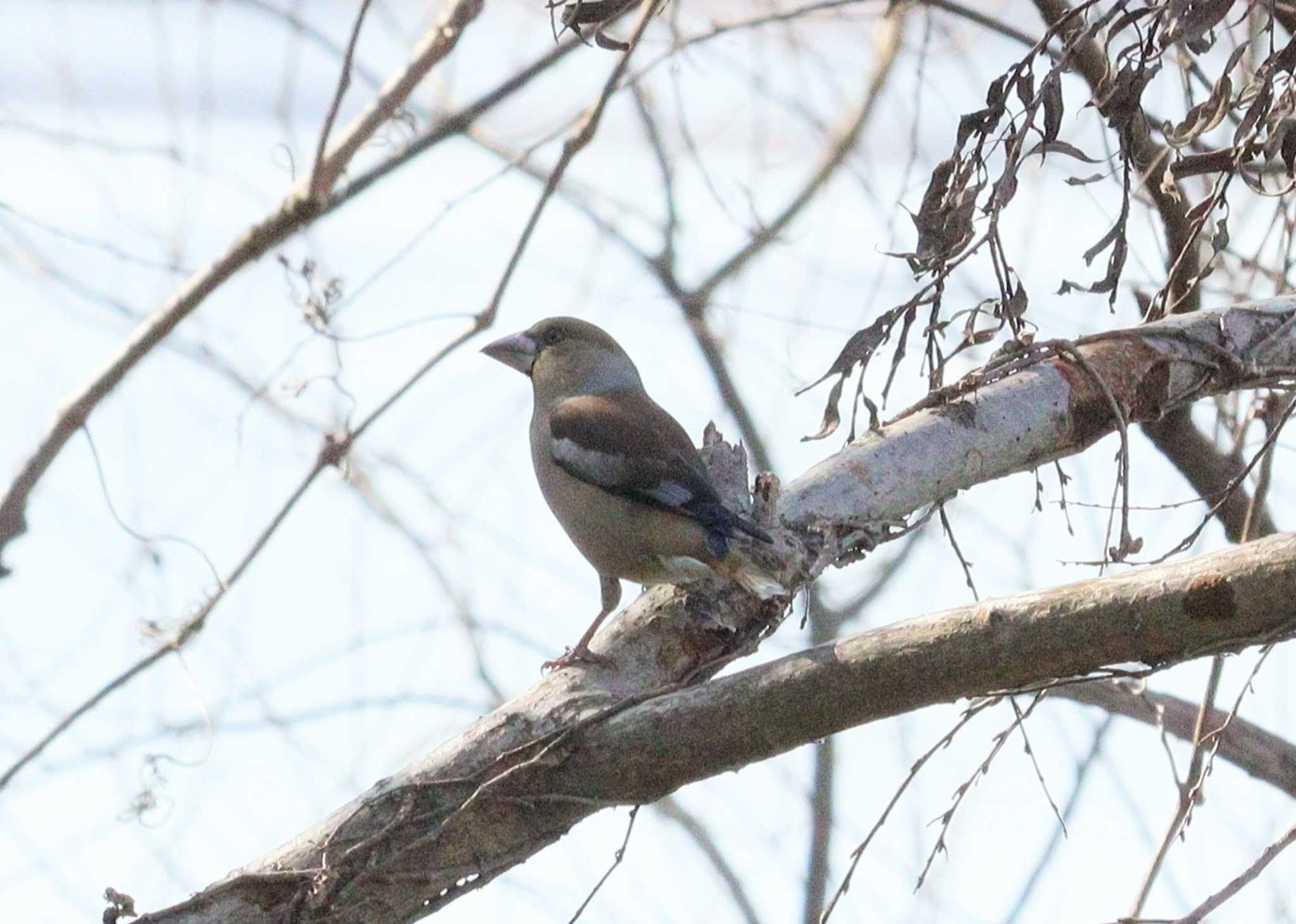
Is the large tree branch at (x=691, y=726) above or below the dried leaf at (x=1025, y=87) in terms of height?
below

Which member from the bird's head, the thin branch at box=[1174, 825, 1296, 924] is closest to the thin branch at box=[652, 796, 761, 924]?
the bird's head

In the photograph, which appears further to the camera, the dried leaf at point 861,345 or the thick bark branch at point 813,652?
the dried leaf at point 861,345

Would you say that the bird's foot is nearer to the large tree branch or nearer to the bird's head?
the large tree branch

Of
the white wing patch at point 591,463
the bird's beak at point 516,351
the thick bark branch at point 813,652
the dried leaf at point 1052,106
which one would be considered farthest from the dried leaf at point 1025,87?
the bird's beak at point 516,351

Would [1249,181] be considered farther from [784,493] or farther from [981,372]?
[784,493]

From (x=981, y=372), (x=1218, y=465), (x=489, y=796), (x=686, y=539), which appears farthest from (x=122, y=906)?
(x=1218, y=465)

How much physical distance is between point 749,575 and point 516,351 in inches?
72.7

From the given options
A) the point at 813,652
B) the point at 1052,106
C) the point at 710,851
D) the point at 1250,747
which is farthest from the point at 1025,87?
the point at 710,851

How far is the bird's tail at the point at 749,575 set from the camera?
341cm

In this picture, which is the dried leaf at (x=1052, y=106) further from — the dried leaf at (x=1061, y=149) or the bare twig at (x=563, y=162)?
the bare twig at (x=563, y=162)

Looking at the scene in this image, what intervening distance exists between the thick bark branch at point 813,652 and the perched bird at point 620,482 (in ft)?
0.38

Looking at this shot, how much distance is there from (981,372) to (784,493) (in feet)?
1.84

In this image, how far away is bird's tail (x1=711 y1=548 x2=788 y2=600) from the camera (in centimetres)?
341

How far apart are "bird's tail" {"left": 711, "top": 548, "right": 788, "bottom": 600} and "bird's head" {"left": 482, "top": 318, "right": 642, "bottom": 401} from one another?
57.9 inches
